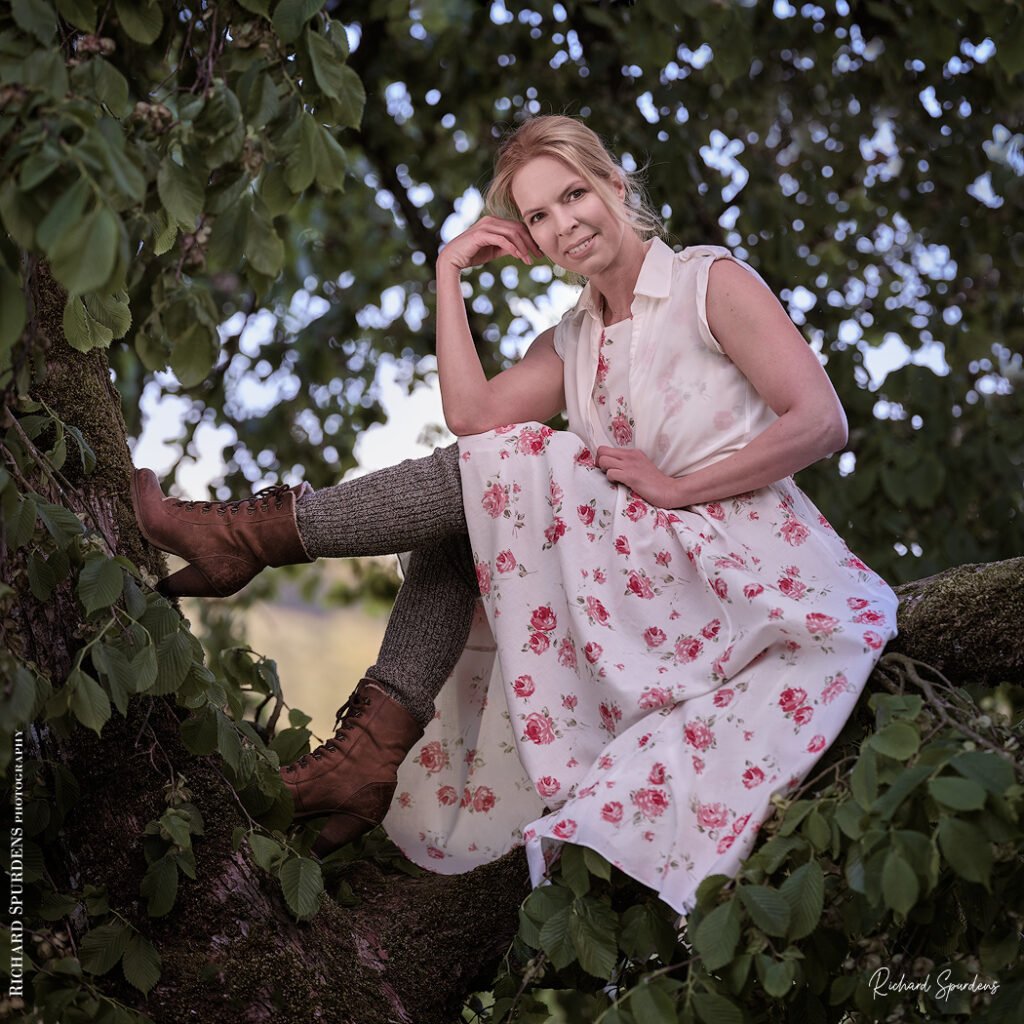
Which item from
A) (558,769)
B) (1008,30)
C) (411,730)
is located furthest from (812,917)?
(1008,30)

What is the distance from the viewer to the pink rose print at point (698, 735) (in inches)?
56.1

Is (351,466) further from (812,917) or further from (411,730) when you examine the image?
(812,917)

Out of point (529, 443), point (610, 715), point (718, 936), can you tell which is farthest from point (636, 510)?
point (718, 936)

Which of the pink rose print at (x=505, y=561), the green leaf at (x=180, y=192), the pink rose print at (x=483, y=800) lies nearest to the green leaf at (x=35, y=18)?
the green leaf at (x=180, y=192)

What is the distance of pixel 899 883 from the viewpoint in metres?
1.01

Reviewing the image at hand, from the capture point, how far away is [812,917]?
110cm

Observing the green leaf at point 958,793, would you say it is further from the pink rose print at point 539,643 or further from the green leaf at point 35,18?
the green leaf at point 35,18

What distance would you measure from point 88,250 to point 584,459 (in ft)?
2.96

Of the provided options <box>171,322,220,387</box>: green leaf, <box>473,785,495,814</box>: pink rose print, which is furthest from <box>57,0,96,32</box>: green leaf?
<box>473,785,495,814</box>: pink rose print

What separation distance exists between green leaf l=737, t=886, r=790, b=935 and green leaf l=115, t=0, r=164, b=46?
3.25 feet

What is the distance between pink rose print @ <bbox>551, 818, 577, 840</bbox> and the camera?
4.45 ft

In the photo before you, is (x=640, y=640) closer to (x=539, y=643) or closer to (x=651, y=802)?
(x=539, y=643)

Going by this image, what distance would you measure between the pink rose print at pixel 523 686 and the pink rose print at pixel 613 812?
9.3 inches

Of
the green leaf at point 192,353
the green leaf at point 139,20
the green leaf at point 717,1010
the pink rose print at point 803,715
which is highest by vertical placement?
the green leaf at point 139,20
